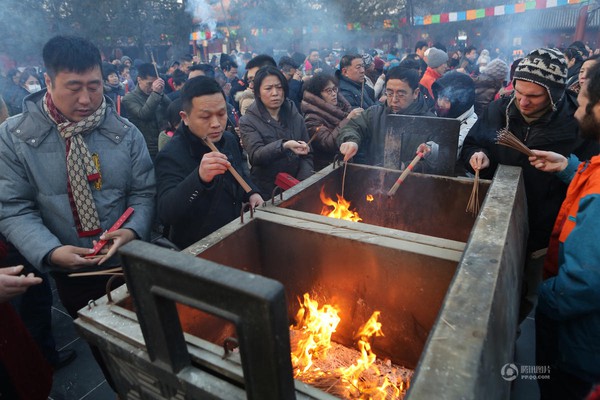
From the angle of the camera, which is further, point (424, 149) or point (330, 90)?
point (330, 90)

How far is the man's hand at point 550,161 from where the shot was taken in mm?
2262

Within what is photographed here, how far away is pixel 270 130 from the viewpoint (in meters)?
3.54

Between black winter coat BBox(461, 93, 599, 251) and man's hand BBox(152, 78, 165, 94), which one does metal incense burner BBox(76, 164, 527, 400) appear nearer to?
black winter coat BBox(461, 93, 599, 251)

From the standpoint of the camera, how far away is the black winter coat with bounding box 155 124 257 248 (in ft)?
7.22

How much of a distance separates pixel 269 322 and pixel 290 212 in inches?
58.6

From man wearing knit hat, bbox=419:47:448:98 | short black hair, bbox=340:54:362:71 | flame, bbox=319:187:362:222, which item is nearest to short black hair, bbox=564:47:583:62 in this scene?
man wearing knit hat, bbox=419:47:448:98

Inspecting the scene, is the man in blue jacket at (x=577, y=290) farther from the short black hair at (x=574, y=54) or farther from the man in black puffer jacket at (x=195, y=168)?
the short black hair at (x=574, y=54)

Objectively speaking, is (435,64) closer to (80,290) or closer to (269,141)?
(269,141)

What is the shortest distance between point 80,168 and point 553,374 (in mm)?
2882

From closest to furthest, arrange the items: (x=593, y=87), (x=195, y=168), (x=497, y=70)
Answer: (x=593, y=87) → (x=195, y=168) → (x=497, y=70)

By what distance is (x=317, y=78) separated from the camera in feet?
14.0

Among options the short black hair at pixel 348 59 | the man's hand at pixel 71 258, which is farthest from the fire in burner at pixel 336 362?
the short black hair at pixel 348 59

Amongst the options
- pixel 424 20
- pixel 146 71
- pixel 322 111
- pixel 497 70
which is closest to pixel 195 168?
pixel 322 111

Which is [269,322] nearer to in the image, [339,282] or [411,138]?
[339,282]
